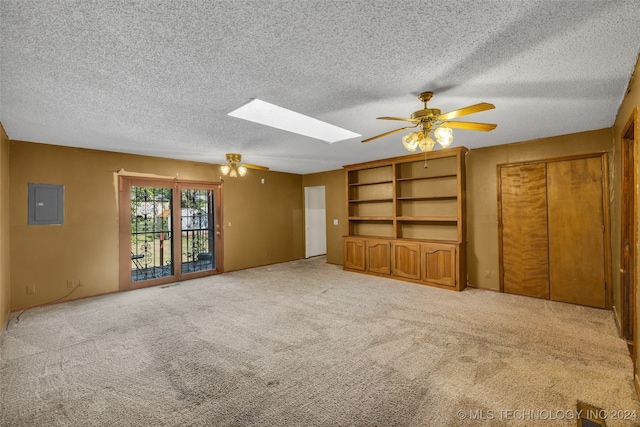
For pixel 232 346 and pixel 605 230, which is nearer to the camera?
pixel 232 346

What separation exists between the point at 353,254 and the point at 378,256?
2.23 feet

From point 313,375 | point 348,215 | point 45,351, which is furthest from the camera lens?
point 348,215

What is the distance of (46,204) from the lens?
440cm

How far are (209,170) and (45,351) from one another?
13.7ft

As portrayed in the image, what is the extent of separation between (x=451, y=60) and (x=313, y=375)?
107 inches

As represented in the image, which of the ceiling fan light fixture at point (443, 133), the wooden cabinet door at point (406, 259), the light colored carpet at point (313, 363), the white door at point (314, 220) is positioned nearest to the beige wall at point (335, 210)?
the white door at point (314, 220)

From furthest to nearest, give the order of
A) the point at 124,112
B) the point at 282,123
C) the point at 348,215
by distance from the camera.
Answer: the point at 348,215 → the point at 282,123 → the point at 124,112

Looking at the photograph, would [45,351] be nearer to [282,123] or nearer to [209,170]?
[282,123]

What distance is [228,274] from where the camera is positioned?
639cm

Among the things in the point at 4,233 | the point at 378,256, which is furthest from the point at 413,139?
the point at 4,233

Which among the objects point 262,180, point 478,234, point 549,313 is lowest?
point 549,313

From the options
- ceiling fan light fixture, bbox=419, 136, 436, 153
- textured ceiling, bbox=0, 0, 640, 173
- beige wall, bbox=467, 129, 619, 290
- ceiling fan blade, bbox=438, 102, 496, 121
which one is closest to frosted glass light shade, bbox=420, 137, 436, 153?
ceiling fan light fixture, bbox=419, 136, 436, 153

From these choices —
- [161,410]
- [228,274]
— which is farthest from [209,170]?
[161,410]

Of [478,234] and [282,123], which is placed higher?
[282,123]
